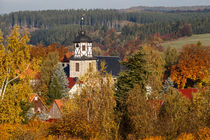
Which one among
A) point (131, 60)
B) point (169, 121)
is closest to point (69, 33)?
point (131, 60)

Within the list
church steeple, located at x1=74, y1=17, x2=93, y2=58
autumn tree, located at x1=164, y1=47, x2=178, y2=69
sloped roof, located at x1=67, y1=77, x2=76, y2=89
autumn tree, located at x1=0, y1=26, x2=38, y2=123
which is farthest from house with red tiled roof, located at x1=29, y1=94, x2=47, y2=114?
autumn tree, located at x1=0, y1=26, x2=38, y2=123

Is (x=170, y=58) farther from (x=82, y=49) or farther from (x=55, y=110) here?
(x=55, y=110)

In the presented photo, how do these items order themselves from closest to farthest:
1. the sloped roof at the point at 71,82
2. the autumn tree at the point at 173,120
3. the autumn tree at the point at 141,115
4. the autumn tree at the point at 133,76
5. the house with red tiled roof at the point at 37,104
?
the autumn tree at the point at 173,120, the autumn tree at the point at 141,115, the autumn tree at the point at 133,76, the house with red tiled roof at the point at 37,104, the sloped roof at the point at 71,82

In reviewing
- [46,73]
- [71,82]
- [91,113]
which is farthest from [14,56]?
[71,82]

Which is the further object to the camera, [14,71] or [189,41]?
[189,41]

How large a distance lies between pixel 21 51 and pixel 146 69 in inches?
469

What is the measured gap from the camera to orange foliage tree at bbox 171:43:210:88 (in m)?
59.4

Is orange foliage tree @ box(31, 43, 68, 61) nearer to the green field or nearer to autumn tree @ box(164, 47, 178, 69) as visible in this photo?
autumn tree @ box(164, 47, 178, 69)

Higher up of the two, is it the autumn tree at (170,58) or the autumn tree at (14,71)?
the autumn tree at (14,71)

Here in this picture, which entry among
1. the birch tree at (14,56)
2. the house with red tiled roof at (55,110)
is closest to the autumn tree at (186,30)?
the house with red tiled roof at (55,110)

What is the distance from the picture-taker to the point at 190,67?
197ft

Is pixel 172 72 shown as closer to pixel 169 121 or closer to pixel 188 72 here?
pixel 188 72

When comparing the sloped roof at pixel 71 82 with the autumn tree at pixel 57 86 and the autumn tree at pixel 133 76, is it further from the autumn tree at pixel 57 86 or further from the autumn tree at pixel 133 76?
the autumn tree at pixel 133 76

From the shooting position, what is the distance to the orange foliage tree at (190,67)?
2340 inches
